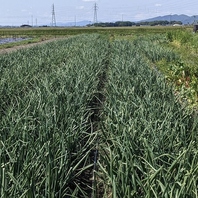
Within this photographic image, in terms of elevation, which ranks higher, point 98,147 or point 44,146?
point 44,146

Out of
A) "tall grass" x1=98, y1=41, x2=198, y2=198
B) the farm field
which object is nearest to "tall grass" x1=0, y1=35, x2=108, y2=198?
the farm field

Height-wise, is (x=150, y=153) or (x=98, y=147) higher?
(x=150, y=153)

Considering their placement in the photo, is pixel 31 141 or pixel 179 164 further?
pixel 31 141

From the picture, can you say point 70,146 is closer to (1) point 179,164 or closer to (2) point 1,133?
(2) point 1,133

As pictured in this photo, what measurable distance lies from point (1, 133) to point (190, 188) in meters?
1.77

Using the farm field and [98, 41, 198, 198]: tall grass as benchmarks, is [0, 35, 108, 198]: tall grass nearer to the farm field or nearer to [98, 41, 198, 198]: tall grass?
the farm field

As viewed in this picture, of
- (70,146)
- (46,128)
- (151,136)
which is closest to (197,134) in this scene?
(151,136)

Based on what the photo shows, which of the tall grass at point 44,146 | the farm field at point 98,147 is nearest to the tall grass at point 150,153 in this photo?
the farm field at point 98,147

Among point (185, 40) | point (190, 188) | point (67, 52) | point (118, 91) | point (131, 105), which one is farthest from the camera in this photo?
point (185, 40)

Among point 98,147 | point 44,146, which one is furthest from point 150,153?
point 98,147

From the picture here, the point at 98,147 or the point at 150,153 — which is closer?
the point at 150,153

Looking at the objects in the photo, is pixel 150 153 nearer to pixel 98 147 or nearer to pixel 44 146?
pixel 44 146

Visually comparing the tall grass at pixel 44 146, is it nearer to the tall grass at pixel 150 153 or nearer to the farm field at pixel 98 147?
the farm field at pixel 98 147

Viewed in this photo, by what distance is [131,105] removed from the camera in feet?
12.3
